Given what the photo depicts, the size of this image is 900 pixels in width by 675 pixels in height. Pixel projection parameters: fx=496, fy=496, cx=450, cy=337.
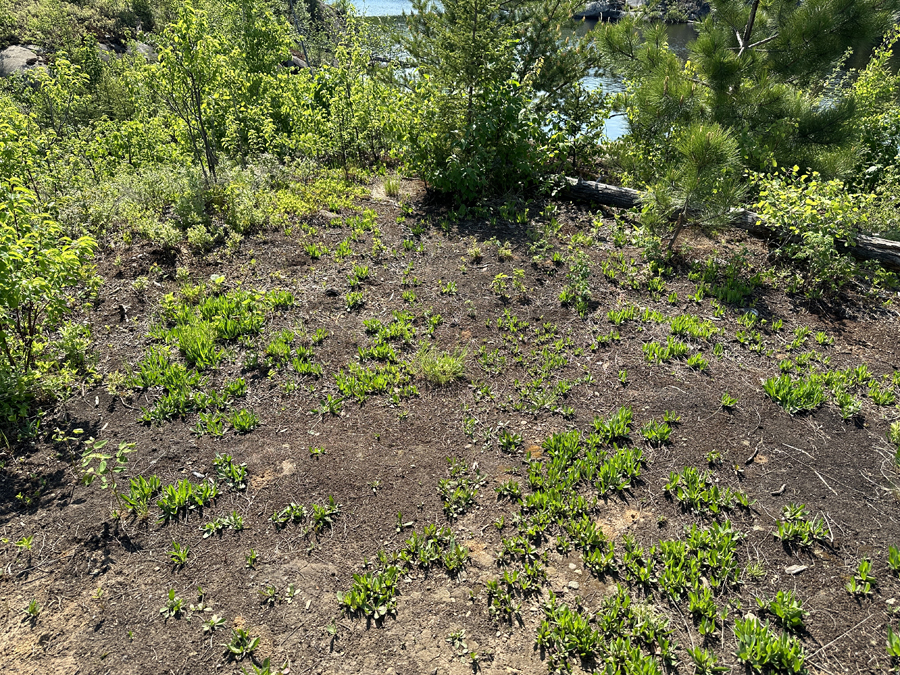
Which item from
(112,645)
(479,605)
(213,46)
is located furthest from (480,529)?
(213,46)

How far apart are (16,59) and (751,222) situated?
29.6 m

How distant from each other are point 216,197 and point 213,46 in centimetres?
218

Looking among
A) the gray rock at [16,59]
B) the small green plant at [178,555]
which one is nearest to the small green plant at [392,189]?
the small green plant at [178,555]

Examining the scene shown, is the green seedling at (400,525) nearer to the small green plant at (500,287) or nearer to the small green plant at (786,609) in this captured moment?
the small green plant at (786,609)

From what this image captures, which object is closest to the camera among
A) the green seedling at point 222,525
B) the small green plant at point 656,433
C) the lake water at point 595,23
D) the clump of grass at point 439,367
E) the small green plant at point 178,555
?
the small green plant at point 178,555

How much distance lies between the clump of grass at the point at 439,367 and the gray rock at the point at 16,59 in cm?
2679

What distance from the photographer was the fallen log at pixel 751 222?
621 centimetres

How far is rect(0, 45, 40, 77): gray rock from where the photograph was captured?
21391mm

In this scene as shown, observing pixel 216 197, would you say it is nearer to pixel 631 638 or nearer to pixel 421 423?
pixel 421 423

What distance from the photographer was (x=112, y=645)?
9.46 ft

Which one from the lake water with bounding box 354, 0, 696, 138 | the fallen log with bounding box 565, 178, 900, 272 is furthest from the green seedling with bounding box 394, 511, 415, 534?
the lake water with bounding box 354, 0, 696, 138

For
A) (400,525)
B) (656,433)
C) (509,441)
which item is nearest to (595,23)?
(656,433)

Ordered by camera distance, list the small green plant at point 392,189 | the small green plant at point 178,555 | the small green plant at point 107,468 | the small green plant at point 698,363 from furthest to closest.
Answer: the small green plant at point 392,189 < the small green plant at point 698,363 < the small green plant at point 107,468 < the small green plant at point 178,555

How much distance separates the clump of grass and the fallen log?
11.9 ft
